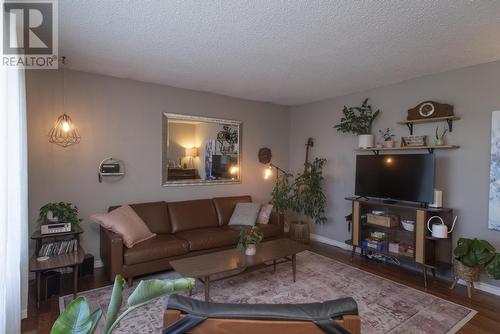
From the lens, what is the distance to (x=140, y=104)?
3822mm

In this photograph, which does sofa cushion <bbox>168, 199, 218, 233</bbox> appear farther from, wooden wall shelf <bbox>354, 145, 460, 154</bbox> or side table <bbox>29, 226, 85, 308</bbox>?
wooden wall shelf <bbox>354, 145, 460, 154</bbox>

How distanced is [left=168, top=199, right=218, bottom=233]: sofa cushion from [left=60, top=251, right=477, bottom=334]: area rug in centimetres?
71

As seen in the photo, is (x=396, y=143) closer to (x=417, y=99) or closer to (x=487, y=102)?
(x=417, y=99)

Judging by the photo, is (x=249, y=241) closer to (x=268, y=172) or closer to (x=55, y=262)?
(x=55, y=262)

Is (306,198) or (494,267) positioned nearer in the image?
(494,267)

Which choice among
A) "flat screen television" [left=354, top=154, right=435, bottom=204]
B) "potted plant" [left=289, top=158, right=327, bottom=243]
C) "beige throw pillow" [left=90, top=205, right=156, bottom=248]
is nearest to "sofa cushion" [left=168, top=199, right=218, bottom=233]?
"beige throw pillow" [left=90, top=205, right=156, bottom=248]

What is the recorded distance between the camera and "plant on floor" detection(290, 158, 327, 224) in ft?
14.8

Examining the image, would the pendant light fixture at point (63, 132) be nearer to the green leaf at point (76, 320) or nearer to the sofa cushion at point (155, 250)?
the sofa cushion at point (155, 250)

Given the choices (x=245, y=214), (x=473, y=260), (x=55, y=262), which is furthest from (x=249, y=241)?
(x=473, y=260)

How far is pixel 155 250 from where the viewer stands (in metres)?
3.04

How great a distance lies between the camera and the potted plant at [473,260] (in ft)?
8.78

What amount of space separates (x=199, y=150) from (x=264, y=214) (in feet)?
5.03

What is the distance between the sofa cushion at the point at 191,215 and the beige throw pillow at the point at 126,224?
510 mm

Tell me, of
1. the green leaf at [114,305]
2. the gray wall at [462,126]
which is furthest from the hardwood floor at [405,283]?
the green leaf at [114,305]
